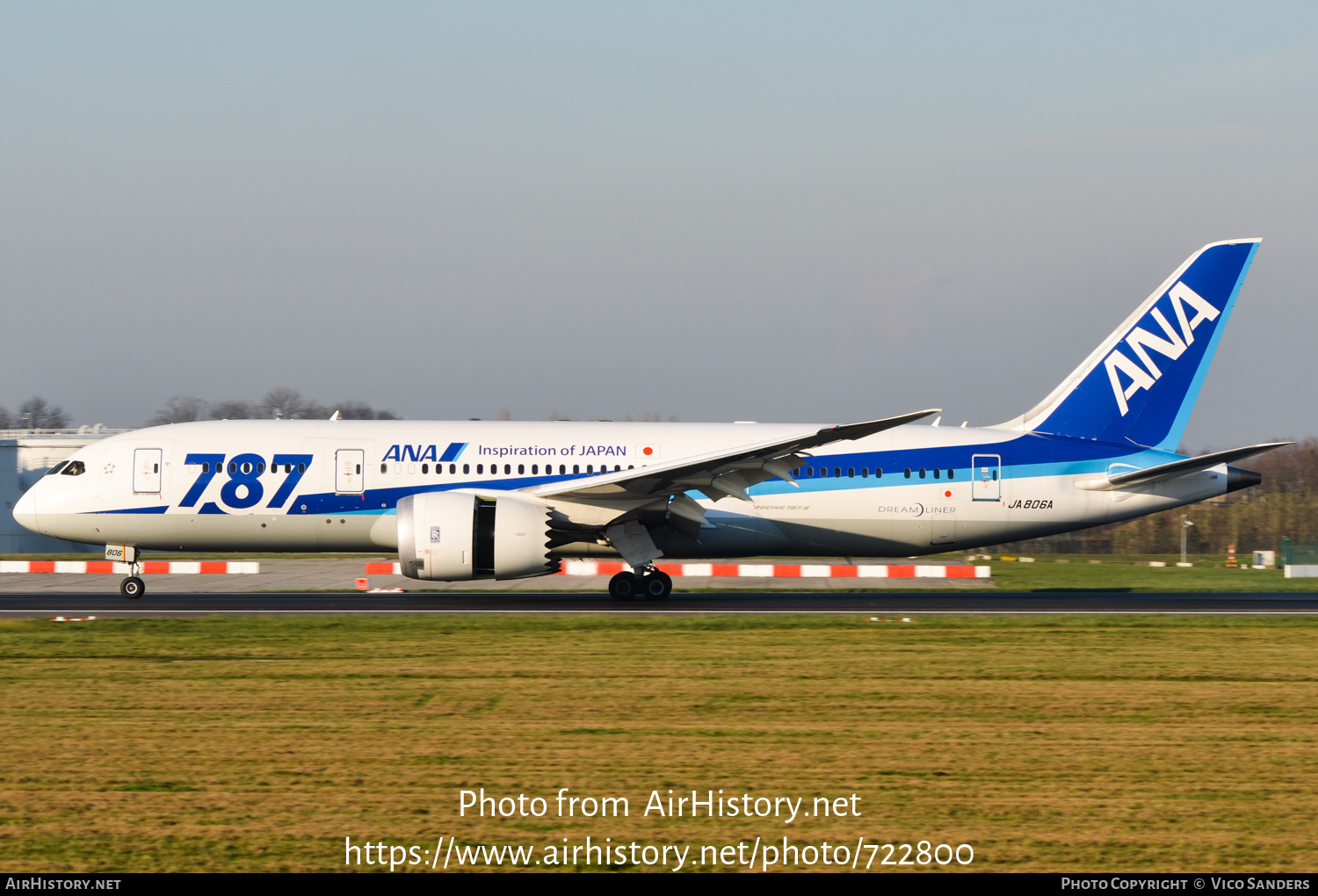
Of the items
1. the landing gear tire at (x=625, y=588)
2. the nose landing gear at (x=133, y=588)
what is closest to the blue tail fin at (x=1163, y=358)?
the landing gear tire at (x=625, y=588)

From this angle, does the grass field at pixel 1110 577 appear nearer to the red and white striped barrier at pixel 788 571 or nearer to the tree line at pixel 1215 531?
the red and white striped barrier at pixel 788 571

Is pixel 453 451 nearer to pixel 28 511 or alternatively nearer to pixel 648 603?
pixel 648 603

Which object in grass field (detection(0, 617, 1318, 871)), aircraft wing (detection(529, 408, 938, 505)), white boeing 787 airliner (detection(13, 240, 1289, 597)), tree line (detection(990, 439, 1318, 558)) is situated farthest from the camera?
tree line (detection(990, 439, 1318, 558))

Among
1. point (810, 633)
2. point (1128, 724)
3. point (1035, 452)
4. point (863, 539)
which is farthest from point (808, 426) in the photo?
point (1128, 724)

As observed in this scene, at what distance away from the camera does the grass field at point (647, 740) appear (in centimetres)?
755

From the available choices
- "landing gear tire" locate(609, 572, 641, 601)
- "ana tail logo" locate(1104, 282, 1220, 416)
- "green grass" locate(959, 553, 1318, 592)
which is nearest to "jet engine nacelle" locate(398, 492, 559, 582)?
"landing gear tire" locate(609, 572, 641, 601)

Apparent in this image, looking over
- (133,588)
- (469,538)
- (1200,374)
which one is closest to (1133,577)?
(1200,374)

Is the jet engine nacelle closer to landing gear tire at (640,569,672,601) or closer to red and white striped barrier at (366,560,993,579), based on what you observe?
landing gear tire at (640,569,672,601)

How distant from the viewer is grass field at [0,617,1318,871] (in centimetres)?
755

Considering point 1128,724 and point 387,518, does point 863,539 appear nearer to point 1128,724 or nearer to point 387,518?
point 387,518

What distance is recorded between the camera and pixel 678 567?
33.5 m

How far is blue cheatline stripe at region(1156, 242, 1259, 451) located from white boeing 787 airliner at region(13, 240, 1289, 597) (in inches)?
1.8

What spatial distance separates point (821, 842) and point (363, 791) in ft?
11.1

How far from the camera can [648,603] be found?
23750 millimetres
